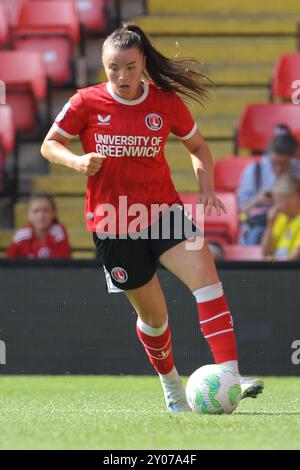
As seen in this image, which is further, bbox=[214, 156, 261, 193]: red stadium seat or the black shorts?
bbox=[214, 156, 261, 193]: red stadium seat

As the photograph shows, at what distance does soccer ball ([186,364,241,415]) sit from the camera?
532 cm

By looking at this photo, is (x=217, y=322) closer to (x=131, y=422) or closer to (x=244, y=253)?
(x=131, y=422)

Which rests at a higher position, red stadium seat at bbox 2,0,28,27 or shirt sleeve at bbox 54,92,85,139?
shirt sleeve at bbox 54,92,85,139

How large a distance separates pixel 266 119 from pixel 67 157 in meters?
5.94

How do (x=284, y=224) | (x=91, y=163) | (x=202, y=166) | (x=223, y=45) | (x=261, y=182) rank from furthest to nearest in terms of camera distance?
(x=223, y=45) → (x=261, y=182) → (x=284, y=224) → (x=202, y=166) → (x=91, y=163)

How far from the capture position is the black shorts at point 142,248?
5.59 m

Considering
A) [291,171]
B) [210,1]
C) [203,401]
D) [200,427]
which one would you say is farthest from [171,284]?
[210,1]

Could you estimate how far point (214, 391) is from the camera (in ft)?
17.4

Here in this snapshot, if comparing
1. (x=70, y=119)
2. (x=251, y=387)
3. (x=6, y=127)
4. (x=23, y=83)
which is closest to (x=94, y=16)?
(x=23, y=83)

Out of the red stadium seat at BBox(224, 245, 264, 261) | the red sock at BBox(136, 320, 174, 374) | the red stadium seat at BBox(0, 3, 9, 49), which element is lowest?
the red stadium seat at BBox(224, 245, 264, 261)

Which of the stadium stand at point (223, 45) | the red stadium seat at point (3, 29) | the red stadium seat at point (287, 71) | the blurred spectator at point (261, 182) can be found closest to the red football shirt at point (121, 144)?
the blurred spectator at point (261, 182)

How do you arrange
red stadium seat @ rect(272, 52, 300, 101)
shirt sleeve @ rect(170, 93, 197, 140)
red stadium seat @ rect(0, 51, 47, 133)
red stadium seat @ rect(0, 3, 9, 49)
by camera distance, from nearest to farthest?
shirt sleeve @ rect(170, 93, 197, 140) → red stadium seat @ rect(272, 52, 300, 101) → red stadium seat @ rect(0, 51, 47, 133) → red stadium seat @ rect(0, 3, 9, 49)

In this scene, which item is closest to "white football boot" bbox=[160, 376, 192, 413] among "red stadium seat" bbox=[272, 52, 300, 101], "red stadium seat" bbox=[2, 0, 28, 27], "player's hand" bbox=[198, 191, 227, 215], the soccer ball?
the soccer ball

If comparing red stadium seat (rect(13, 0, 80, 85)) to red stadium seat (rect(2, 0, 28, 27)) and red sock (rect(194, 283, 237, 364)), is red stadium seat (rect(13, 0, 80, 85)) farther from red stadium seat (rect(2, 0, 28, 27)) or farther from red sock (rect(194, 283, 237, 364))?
red sock (rect(194, 283, 237, 364))
